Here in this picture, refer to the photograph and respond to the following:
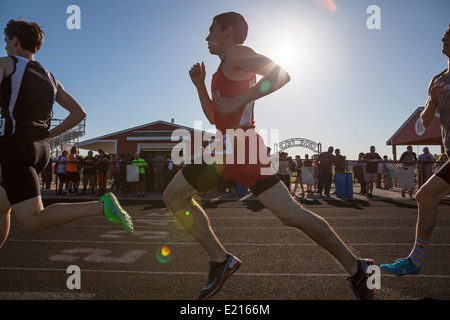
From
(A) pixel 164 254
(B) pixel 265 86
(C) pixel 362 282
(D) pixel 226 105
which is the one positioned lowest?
(A) pixel 164 254

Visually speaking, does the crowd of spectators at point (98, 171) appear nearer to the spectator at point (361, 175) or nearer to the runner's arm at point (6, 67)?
the spectator at point (361, 175)

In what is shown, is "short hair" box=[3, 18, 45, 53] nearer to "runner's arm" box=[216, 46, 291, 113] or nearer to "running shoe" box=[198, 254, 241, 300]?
"runner's arm" box=[216, 46, 291, 113]

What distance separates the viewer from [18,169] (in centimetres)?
228

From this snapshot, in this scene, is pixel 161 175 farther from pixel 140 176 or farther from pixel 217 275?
pixel 217 275

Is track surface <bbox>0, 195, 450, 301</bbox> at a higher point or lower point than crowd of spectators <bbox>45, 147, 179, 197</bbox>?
lower

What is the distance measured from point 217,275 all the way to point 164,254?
1.99 m

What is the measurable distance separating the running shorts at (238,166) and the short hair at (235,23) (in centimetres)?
77

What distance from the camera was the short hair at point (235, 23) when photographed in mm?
2506

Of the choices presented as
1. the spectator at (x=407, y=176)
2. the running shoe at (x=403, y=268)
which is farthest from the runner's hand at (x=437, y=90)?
the spectator at (x=407, y=176)

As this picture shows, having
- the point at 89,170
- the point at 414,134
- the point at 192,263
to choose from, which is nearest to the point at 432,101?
the point at 192,263

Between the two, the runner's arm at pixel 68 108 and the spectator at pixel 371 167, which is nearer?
Result: the runner's arm at pixel 68 108

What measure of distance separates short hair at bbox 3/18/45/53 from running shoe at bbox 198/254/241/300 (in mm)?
2336

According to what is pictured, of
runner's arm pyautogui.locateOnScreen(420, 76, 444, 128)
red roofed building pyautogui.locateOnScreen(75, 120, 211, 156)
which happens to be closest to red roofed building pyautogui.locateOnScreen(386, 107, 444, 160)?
red roofed building pyautogui.locateOnScreen(75, 120, 211, 156)

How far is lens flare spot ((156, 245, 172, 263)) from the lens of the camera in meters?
4.07
